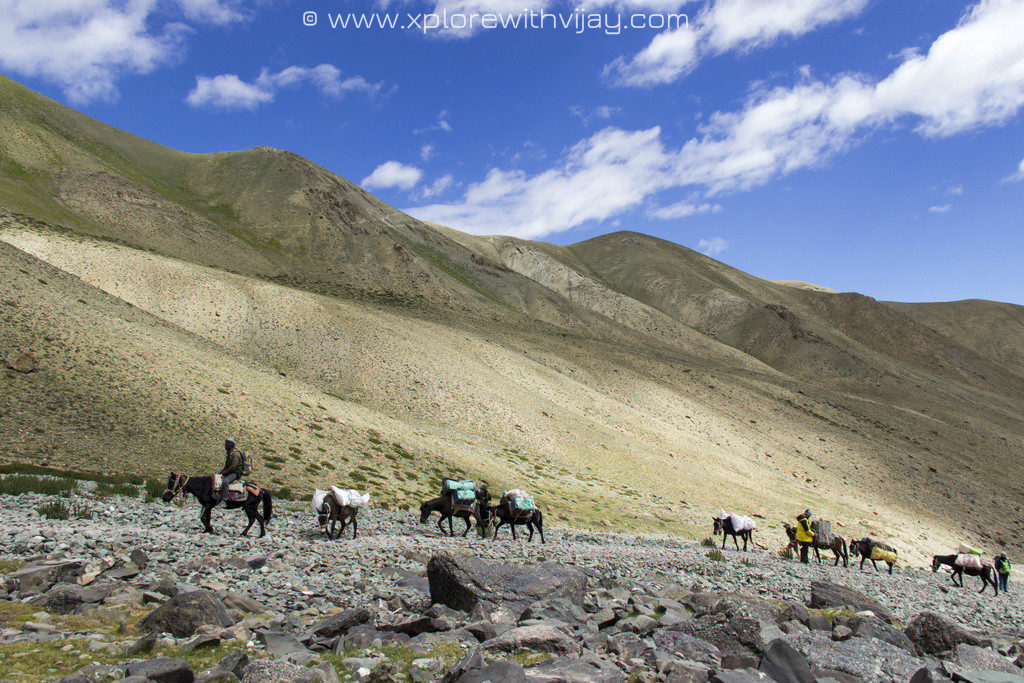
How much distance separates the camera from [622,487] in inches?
1603

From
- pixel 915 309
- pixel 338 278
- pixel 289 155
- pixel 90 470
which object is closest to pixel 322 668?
pixel 90 470

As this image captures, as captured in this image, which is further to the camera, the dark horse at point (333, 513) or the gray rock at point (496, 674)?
the dark horse at point (333, 513)

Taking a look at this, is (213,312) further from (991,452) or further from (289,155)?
(991,452)

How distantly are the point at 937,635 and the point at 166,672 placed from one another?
42.3 feet

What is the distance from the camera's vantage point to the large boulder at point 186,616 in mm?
8922

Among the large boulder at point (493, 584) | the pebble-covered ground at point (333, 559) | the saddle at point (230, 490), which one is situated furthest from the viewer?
the saddle at point (230, 490)

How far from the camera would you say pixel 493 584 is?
1148 centimetres

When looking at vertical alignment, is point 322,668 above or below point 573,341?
below

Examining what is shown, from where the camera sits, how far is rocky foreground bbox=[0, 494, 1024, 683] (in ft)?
24.8

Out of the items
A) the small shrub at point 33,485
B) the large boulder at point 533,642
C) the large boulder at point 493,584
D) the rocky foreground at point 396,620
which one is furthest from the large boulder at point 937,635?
the small shrub at point 33,485

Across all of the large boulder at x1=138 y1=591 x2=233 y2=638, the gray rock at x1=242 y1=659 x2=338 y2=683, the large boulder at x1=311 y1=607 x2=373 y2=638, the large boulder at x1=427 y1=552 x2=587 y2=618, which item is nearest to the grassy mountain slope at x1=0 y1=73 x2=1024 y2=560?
the large boulder at x1=427 y1=552 x2=587 y2=618

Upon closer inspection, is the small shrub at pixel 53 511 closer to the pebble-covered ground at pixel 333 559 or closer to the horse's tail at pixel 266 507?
the pebble-covered ground at pixel 333 559

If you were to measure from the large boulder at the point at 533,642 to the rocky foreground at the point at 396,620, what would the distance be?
2 centimetres

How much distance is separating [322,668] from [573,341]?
76.8 meters
